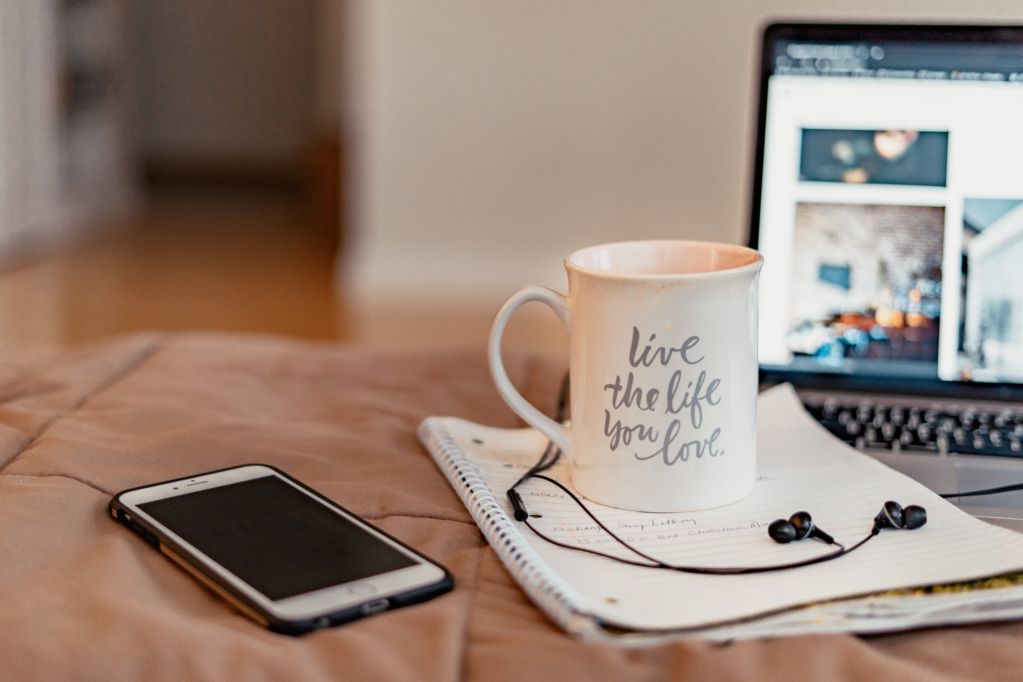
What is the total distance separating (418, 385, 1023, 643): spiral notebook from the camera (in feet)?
1.46

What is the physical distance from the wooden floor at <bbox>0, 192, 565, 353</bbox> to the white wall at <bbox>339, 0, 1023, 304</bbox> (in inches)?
5.8

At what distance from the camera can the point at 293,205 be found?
13.7ft

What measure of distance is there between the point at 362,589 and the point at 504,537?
0.08 meters

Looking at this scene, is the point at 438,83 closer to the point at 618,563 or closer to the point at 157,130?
the point at 157,130

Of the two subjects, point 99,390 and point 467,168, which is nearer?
point 99,390

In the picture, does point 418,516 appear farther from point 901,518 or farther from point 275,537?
point 901,518

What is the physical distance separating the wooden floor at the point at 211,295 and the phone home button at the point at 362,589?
5.48 ft

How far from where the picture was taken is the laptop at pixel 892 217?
0.78m

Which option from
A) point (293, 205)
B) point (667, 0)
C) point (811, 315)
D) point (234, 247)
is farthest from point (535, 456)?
point (293, 205)

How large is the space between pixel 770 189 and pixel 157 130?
12.5 feet

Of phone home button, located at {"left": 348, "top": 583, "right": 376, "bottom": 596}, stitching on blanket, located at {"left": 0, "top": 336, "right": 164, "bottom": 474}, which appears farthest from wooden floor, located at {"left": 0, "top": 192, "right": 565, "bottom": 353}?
phone home button, located at {"left": 348, "top": 583, "right": 376, "bottom": 596}

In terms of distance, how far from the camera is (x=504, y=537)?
51 centimetres

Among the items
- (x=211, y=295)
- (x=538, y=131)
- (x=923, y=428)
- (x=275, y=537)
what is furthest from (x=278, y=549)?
(x=211, y=295)

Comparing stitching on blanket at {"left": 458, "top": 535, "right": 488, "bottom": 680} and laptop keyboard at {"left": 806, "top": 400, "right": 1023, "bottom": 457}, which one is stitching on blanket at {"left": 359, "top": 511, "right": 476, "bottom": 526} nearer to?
stitching on blanket at {"left": 458, "top": 535, "right": 488, "bottom": 680}
